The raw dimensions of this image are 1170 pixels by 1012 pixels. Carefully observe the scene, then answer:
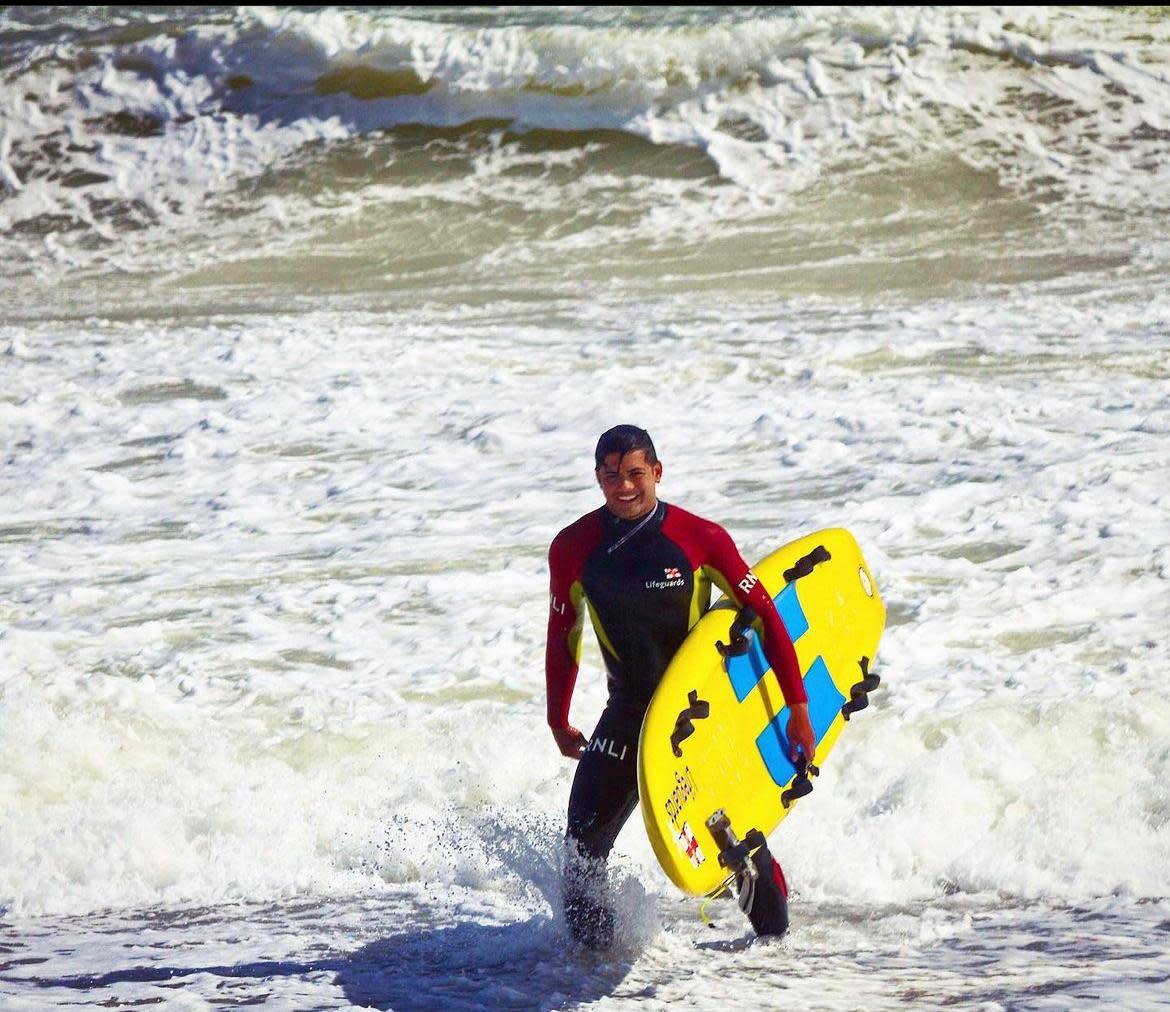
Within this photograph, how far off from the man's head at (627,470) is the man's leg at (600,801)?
0.53m

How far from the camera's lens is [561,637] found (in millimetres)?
3574

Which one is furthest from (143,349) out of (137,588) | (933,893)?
(933,893)

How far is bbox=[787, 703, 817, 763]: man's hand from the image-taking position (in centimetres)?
356

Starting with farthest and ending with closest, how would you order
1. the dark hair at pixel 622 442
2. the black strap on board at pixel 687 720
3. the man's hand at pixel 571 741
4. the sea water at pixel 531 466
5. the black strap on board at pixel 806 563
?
the black strap on board at pixel 806 563
the sea water at pixel 531 466
the man's hand at pixel 571 741
the black strap on board at pixel 687 720
the dark hair at pixel 622 442

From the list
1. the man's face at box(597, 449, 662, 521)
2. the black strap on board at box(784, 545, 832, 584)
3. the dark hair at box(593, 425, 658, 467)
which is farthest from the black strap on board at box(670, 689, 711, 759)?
the black strap on board at box(784, 545, 832, 584)

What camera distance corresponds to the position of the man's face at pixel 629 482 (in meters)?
3.30

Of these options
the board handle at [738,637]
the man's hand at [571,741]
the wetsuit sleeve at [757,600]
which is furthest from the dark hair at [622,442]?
the man's hand at [571,741]

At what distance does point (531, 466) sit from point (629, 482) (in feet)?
15.7

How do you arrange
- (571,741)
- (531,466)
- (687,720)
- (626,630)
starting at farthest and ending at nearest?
(531,466), (571,741), (626,630), (687,720)

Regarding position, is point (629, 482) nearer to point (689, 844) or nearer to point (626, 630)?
point (626, 630)

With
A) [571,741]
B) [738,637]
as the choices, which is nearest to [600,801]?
[571,741]

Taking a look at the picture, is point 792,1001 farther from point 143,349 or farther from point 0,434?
point 143,349

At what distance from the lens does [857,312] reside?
10.8 metres

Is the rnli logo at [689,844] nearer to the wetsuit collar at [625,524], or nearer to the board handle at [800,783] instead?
the board handle at [800,783]
